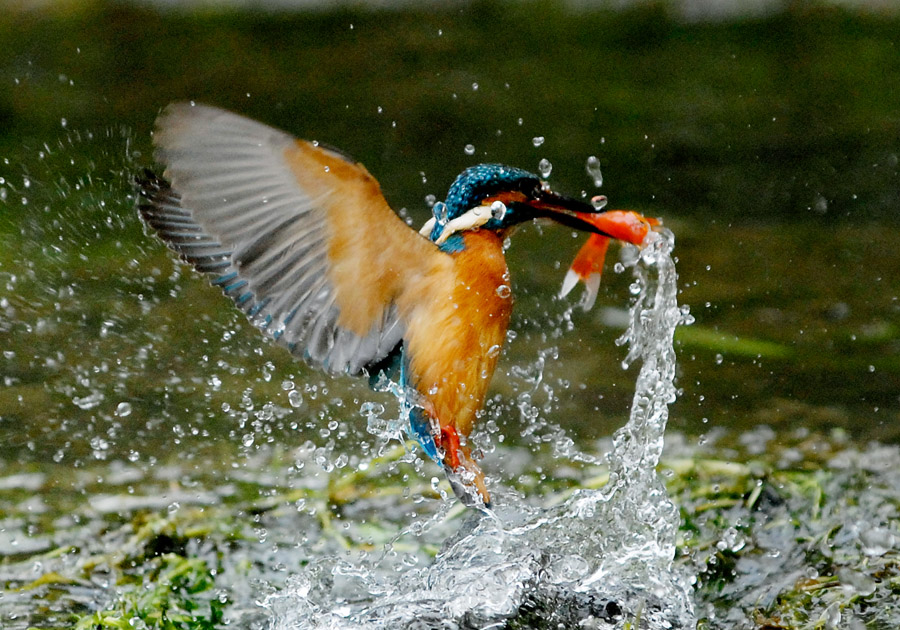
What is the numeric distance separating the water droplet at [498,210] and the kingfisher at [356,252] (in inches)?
0.7

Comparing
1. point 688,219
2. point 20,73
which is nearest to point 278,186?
point 688,219

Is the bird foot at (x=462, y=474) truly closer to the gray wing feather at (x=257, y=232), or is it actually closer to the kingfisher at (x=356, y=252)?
the kingfisher at (x=356, y=252)

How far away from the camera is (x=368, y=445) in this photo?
413cm

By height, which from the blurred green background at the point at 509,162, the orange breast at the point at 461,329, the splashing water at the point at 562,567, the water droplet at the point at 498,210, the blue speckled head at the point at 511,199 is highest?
the blurred green background at the point at 509,162

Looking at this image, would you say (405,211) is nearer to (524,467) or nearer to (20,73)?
(524,467)

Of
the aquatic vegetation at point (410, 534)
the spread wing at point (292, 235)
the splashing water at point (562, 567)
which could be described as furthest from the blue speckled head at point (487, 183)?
the aquatic vegetation at point (410, 534)

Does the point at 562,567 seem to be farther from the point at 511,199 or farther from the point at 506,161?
the point at 506,161

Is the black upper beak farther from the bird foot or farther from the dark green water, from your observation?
the dark green water

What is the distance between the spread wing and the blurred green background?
1.29m

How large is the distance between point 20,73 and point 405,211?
3966mm

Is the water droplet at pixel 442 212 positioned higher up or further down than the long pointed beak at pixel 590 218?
higher up

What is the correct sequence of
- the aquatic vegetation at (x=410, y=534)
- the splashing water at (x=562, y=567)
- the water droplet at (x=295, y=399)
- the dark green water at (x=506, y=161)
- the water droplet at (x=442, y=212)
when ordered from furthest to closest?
1. the dark green water at (x=506, y=161)
2. the water droplet at (x=295, y=399)
3. the water droplet at (x=442, y=212)
4. the aquatic vegetation at (x=410, y=534)
5. the splashing water at (x=562, y=567)

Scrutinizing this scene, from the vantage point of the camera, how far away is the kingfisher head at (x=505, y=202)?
3086 millimetres

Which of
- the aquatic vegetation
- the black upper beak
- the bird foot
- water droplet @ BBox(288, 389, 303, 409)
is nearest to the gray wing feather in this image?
the bird foot
